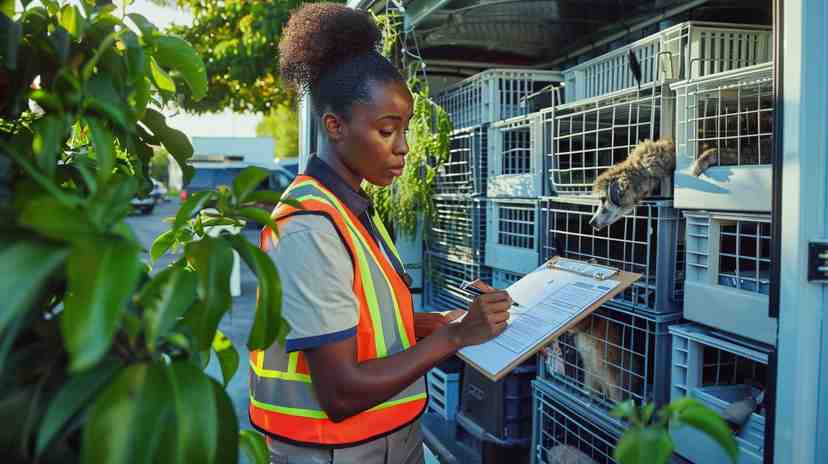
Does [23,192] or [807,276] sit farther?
[807,276]

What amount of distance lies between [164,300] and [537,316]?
1.16 m

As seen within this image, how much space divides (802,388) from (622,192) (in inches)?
30.9

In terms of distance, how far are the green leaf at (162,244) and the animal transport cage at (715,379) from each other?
128 centimetres

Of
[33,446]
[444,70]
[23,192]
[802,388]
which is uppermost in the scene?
[444,70]

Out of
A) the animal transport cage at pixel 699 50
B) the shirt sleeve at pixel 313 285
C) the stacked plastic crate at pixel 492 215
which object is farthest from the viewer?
the stacked plastic crate at pixel 492 215

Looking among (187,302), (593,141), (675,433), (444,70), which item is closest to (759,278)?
(675,433)

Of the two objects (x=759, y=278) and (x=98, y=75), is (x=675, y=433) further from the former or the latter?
(x=98, y=75)

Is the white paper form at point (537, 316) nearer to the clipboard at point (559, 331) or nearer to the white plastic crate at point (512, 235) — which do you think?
the clipboard at point (559, 331)

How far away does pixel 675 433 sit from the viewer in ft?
5.52

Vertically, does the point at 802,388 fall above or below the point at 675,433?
above

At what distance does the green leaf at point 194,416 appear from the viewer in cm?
56

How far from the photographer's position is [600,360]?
2100 mm

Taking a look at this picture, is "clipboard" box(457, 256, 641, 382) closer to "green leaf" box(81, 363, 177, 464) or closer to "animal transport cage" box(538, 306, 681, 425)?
"animal transport cage" box(538, 306, 681, 425)

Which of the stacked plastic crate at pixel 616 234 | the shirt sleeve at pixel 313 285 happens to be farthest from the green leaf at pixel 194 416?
the stacked plastic crate at pixel 616 234
